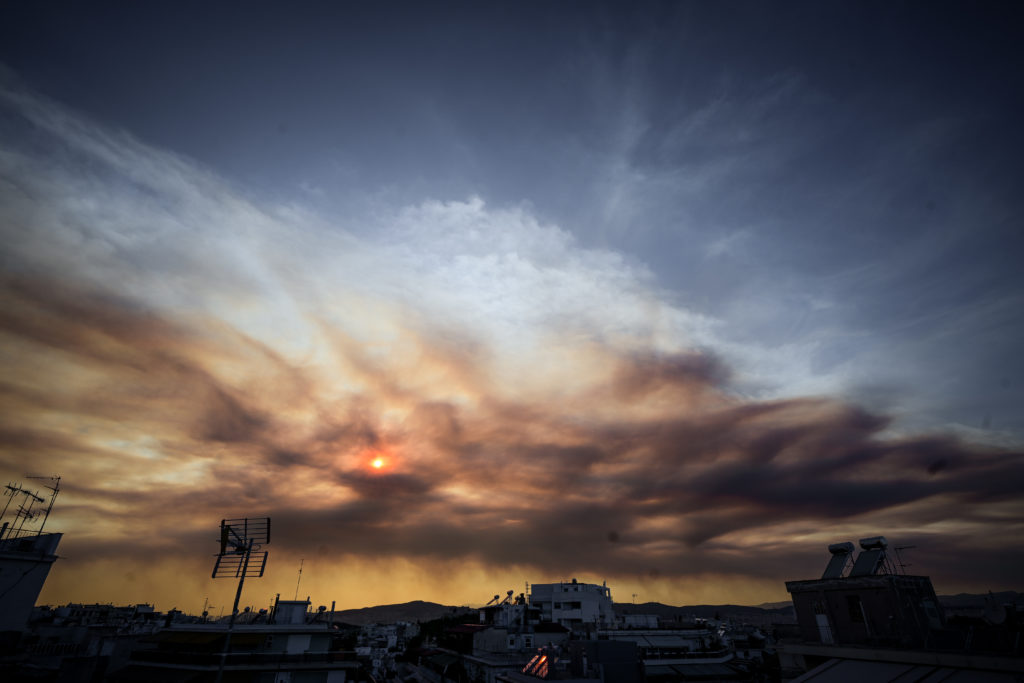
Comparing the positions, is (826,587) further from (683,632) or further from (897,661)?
(683,632)

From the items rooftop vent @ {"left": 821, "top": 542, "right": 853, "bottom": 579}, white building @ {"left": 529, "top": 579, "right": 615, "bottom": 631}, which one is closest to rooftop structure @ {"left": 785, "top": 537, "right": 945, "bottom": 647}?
rooftop vent @ {"left": 821, "top": 542, "right": 853, "bottom": 579}

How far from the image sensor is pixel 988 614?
36.9 m

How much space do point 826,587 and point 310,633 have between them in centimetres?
4347

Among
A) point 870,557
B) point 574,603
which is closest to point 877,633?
point 870,557

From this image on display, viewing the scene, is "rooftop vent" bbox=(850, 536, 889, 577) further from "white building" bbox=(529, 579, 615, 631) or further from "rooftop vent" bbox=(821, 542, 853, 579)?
"white building" bbox=(529, 579, 615, 631)

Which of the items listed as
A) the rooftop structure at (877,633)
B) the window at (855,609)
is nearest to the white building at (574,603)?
the rooftop structure at (877,633)

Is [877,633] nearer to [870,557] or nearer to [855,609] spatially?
[855,609]

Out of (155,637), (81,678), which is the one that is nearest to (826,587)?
(155,637)

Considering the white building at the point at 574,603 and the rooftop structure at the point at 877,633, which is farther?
the white building at the point at 574,603

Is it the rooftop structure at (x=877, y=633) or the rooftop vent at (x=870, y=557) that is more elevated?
the rooftop vent at (x=870, y=557)

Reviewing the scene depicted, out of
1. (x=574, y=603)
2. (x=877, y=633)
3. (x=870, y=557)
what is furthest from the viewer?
(x=574, y=603)

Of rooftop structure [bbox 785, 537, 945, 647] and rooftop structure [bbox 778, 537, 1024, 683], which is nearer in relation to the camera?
rooftop structure [bbox 778, 537, 1024, 683]

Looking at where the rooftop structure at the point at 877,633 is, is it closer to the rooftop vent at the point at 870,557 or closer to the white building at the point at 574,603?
the rooftop vent at the point at 870,557

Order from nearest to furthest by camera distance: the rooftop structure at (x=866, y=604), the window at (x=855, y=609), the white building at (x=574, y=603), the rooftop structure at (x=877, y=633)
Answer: the rooftop structure at (x=877, y=633), the rooftop structure at (x=866, y=604), the window at (x=855, y=609), the white building at (x=574, y=603)
